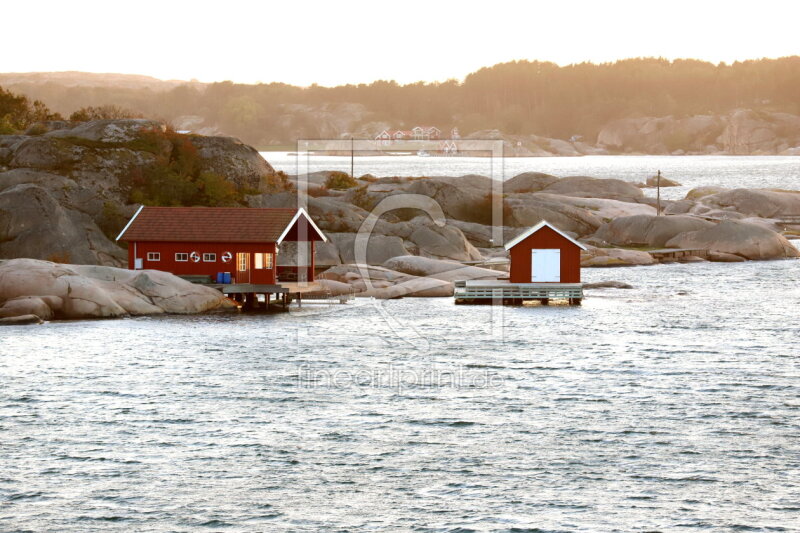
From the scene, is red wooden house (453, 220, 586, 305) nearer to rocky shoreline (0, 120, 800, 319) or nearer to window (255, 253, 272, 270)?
rocky shoreline (0, 120, 800, 319)

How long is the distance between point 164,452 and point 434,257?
5059 centimetres

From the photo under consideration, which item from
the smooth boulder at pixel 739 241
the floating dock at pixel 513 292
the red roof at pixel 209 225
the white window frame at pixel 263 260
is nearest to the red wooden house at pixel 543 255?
the floating dock at pixel 513 292

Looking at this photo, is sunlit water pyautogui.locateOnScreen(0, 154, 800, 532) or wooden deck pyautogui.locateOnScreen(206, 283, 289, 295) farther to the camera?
wooden deck pyautogui.locateOnScreen(206, 283, 289, 295)

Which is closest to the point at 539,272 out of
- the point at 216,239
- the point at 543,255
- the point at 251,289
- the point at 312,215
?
the point at 543,255

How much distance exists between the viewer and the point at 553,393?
4194 centimetres

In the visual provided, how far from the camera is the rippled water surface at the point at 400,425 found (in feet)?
92.2

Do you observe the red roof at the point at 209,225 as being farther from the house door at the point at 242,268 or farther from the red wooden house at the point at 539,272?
the red wooden house at the point at 539,272

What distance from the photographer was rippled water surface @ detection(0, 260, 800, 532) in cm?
2809

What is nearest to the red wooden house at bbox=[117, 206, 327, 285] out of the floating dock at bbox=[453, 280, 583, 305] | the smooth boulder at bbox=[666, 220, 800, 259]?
the floating dock at bbox=[453, 280, 583, 305]

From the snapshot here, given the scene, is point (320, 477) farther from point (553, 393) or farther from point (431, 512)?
point (553, 393)

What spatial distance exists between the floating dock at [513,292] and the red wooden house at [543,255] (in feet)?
2.65

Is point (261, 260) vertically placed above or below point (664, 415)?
above

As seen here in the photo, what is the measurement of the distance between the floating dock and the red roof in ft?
35.1

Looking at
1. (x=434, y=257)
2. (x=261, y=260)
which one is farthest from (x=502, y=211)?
(x=261, y=260)
